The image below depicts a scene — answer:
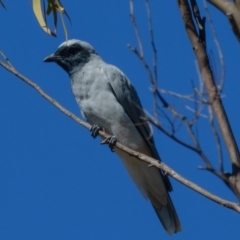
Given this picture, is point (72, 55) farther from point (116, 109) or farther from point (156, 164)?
point (156, 164)

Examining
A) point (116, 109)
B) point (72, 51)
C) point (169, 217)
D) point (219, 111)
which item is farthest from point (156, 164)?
point (72, 51)

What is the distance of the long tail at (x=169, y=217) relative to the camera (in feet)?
21.7

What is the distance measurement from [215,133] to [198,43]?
510 mm

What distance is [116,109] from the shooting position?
616 centimetres

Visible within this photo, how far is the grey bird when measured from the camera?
613 cm

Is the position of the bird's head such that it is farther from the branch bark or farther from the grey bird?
the branch bark

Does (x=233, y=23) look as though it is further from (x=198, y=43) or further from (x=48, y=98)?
(x=48, y=98)

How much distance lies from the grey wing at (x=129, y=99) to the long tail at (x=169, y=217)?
0.58 metres

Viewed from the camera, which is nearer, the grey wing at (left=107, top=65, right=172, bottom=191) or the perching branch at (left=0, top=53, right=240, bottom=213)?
the perching branch at (left=0, top=53, right=240, bottom=213)

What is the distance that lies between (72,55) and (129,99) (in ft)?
2.78

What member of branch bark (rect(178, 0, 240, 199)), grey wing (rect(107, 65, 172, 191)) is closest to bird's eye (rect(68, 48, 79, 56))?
grey wing (rect(107, 65, 172, 191))

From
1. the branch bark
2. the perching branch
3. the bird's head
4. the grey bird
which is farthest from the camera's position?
the bird's head

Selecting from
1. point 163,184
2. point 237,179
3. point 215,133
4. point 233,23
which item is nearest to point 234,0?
point 233,23

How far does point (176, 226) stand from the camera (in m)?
6.61
